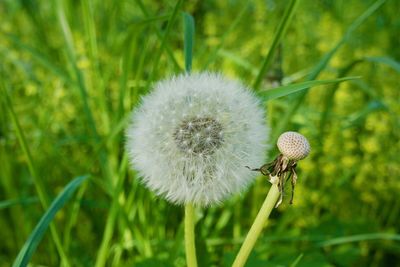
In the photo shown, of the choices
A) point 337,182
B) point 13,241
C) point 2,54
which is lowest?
point 13,241

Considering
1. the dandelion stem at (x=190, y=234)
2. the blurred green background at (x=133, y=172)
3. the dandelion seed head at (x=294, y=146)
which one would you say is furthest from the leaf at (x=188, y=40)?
the dandelion seed head at (x=294, y=146)

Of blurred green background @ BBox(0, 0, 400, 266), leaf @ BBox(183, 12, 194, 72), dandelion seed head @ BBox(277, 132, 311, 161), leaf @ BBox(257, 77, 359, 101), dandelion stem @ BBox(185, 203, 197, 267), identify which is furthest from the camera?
blurred green background @ BBox(0, 0, 400, 266)

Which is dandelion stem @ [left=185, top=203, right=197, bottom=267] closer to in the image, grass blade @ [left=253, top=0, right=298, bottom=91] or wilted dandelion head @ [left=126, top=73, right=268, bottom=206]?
wilted dandelion head @ [left=126, top=73, right=268, bottom=206]

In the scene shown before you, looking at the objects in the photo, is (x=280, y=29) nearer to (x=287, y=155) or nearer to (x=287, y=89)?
(x=287, y=89)

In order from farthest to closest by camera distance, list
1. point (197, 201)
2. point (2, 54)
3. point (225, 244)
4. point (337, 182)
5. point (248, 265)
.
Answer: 1. point (2, 54)
2. point (337, 182)
3. point (225, 244)
4. point (248, 265)
5. point (197, 201)

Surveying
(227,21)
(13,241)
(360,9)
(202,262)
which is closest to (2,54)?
(13,241)

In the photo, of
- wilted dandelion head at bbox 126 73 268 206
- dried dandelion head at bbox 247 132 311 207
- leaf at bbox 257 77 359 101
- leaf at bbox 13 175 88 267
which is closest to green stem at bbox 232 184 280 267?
dried dandelion head at bbox 247 132 311 207

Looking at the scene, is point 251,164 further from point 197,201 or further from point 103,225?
point 103,225
